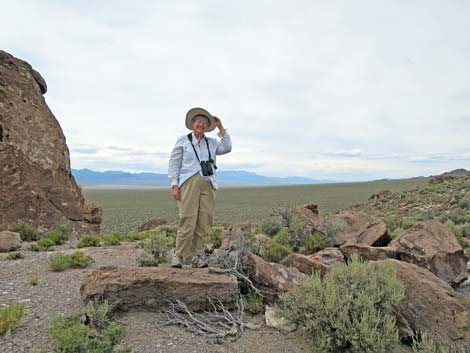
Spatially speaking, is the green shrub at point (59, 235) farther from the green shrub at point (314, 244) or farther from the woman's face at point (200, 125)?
the green shrub at point (314, 244)

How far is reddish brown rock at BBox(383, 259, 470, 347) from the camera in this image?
4.06 metres

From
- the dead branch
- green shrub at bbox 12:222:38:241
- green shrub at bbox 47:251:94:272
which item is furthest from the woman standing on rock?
green shrub at bbox 12:222:38:241

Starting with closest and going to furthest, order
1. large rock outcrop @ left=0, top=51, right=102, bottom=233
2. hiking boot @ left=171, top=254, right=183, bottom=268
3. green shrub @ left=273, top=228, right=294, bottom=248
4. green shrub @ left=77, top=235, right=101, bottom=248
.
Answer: hiking boot @ left=171, top=254, right=183, bottom=268 → green shrub @ left=273, top=228, right=294, bottom=248 → green shrub @ left=77, top=235, right=101, bottom=248 → large rock outcrop @ left=0, top=51, right=102, bottom=233

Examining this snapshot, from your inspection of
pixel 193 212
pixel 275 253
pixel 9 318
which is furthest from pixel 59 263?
pixel 275 253

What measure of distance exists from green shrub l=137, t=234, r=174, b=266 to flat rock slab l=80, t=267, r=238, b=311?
64.8 inches

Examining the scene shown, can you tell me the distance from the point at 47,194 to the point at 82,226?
143cm

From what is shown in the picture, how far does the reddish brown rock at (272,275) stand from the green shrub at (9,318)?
2927 millimetres

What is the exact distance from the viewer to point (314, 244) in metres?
7.81

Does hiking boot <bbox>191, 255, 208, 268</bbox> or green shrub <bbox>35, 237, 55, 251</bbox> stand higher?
hiking boot <bbox>191, 255, 208, 268</bbox>

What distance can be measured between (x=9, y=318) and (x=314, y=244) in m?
5.73

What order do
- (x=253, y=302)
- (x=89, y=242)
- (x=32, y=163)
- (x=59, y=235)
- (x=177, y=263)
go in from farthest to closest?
(x=32, y=163), (x=59, y=235), (x=89, y=242), (x=177, y=263), (x=253, y=302)

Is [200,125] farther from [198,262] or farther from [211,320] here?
[211,320]

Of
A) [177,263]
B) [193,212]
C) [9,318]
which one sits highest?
[193,212]

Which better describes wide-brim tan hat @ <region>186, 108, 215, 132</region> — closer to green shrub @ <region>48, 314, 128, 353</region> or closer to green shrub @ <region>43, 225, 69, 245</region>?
green shrub @ <region>48, 314, 128, 353</region>
